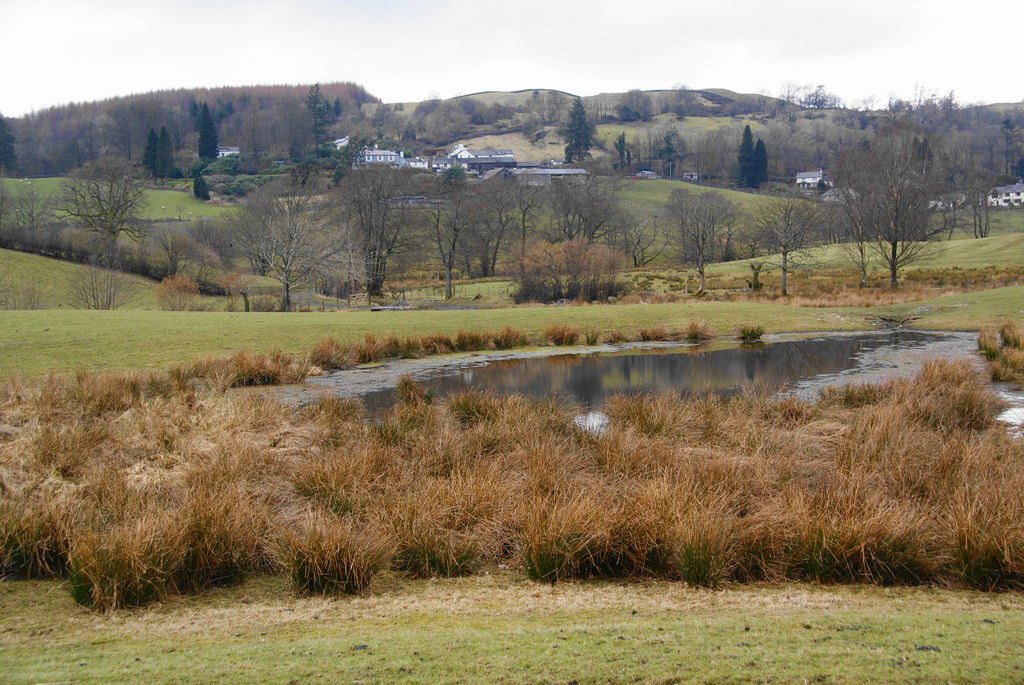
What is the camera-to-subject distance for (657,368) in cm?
2055

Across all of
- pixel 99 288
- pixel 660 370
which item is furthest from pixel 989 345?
pixel 99 288

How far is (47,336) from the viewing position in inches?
837

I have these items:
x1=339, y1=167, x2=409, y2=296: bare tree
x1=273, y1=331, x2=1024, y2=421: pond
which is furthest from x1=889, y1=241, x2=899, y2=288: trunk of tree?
x1=339, y1=167, x2=409, y2=296: bare tree

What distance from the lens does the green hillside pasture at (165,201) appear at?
8612cm

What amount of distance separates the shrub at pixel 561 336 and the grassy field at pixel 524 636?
1962 centimetres

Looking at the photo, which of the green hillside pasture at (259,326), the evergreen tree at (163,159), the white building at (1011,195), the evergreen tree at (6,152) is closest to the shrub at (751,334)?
the green hillside pasture at (259,326)

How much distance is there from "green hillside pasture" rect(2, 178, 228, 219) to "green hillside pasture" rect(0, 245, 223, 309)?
32967 mm

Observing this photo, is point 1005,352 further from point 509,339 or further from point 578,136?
point 578,136

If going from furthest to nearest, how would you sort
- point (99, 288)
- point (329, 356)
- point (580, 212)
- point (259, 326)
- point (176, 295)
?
point (580, 212) → point (176, 295) → point (99, 288) → point (259, 326) → point (329, 356)

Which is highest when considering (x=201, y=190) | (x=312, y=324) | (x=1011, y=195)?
(x=201, y=190)

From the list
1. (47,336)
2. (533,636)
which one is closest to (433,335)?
(47,336)

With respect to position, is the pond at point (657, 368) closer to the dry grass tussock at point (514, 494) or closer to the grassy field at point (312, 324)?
the grassy field at point (312, 324)

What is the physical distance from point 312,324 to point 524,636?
22688 millimetres

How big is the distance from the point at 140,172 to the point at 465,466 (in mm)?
67595
